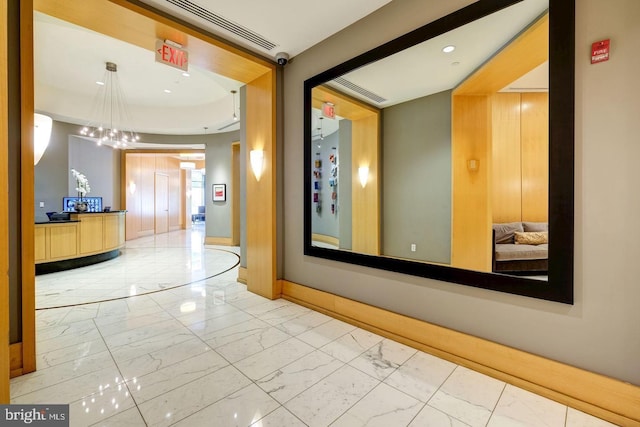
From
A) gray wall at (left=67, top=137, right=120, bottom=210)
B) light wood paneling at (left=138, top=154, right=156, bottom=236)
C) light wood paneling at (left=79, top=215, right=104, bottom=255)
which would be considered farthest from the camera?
light wood paneling at (left=138, top=154, right=156, bottom=236)

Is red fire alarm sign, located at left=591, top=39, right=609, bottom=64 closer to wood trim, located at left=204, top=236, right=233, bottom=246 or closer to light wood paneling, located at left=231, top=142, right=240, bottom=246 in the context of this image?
light wood paneling, located at left=231, top=142, right=240, bottom=246

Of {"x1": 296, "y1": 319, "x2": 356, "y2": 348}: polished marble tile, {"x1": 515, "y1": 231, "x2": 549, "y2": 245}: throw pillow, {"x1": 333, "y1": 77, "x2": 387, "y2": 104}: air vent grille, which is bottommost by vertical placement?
{"x1": 296, "y1": 319, "x2": 356, "y2": 348}: polished marble tile

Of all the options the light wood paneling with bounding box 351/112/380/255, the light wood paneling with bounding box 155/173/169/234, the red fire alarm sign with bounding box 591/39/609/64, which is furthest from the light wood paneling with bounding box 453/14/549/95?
the light wood paneling with bounding box 155/173/169/234

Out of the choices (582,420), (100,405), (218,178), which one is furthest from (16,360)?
(218,178)

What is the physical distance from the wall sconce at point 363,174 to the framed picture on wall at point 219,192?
654cm

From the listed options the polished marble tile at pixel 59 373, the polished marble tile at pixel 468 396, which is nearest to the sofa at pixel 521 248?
the polished marble tile at pixel 468 396

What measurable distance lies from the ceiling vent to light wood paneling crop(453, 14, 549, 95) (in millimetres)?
2314

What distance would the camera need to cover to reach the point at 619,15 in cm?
155

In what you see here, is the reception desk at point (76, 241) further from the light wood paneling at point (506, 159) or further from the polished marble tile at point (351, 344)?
the light wood paneling at point (506, 159)

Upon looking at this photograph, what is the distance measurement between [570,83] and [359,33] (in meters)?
2.01

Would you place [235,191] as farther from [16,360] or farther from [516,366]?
[516,366]

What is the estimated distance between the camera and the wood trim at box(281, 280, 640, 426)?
1538 millimetres

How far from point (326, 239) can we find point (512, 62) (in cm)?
251

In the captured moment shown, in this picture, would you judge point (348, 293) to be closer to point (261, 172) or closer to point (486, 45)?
point (261, 172)
